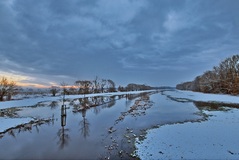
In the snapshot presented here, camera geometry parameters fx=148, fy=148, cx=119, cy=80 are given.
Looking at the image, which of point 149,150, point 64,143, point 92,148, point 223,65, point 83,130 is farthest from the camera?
point 223,65

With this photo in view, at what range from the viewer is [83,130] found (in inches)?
516

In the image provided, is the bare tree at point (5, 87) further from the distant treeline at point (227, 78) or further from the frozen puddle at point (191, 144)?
the distant treeline at point (227, 78)

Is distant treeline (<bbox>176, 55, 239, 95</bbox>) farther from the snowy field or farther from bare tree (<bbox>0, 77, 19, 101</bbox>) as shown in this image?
bare tree (<bbox>0, 77, 19, 101</bbox>)

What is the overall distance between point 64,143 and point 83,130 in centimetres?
306

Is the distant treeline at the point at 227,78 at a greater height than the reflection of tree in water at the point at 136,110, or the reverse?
the distant treeline at the point at 227,78

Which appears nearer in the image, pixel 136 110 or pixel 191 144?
pixel 191 144

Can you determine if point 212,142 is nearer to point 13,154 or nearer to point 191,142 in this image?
point 191,142

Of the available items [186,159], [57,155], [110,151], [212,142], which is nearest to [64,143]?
[57,155]

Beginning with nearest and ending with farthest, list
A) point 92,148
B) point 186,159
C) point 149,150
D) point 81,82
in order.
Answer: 1. point 186,159
2. point 149,150
3. point 92,148
4. point 81,82

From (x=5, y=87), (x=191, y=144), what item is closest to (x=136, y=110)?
(x=191, y=144)

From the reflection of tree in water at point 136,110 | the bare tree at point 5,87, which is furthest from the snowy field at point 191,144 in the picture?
the bare tree at point 5,87

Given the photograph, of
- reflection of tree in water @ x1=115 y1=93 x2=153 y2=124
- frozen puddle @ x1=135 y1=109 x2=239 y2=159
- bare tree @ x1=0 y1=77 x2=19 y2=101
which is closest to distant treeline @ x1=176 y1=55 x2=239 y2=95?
reflection of tree in water @ x1=115 y1=93 x2=153 y2=124

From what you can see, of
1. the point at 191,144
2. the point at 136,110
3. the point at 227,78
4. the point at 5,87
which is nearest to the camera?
the point at 191,144

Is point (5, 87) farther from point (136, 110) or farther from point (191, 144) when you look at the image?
point (191, 144)
